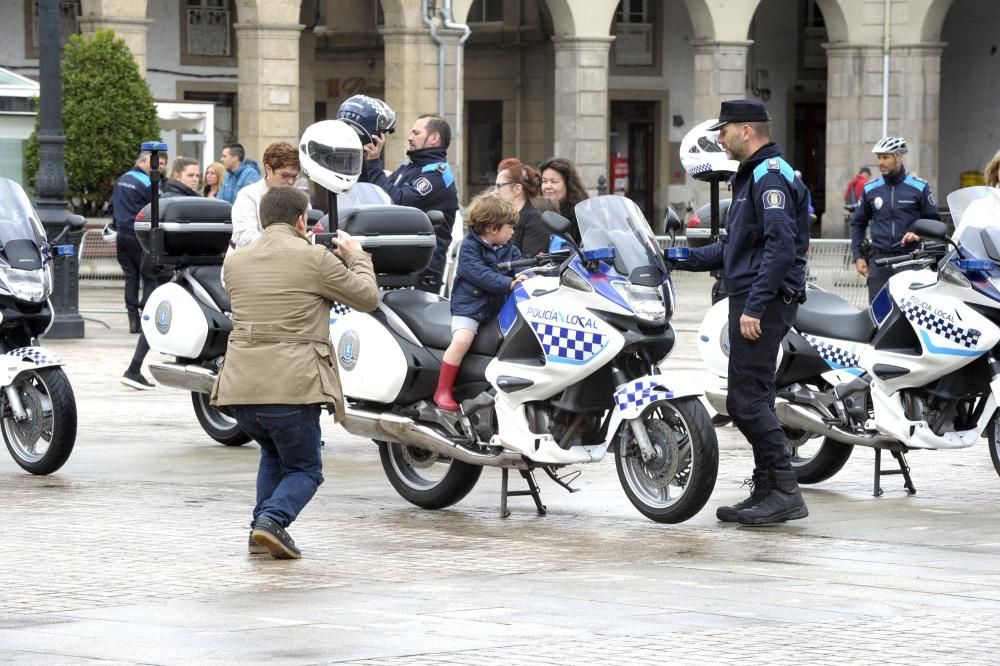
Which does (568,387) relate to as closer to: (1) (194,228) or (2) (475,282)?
(2) (475,282)

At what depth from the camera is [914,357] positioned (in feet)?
32.7

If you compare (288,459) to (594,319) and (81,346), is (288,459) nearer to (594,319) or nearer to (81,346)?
(594,319)

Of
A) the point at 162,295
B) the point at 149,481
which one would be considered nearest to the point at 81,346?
the point at 162,295

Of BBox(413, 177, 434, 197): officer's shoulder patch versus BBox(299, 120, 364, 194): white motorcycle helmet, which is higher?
BBox(299, 120, 364, 194): white motorcycle helmet

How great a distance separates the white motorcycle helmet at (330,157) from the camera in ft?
31.7

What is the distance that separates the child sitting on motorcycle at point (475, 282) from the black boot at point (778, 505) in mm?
1416

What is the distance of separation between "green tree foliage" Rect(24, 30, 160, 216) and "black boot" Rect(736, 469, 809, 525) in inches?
800

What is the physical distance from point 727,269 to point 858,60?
32505 mm

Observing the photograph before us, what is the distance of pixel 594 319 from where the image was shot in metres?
9.05

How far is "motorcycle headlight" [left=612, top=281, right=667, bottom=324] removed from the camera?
9.08 m

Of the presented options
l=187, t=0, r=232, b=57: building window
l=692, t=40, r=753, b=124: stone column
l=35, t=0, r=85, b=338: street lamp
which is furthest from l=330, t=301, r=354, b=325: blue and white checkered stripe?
l=187, t=0, r=232, b=57: building window

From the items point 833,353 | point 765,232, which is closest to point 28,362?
point 765,232

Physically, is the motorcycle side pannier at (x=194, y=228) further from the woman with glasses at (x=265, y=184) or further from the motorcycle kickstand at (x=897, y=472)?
the motorcycle kickstand at (x=897, y=472)

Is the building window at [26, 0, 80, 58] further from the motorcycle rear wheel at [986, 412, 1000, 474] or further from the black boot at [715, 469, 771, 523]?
the black boot at [715, 469, 771, 523]
